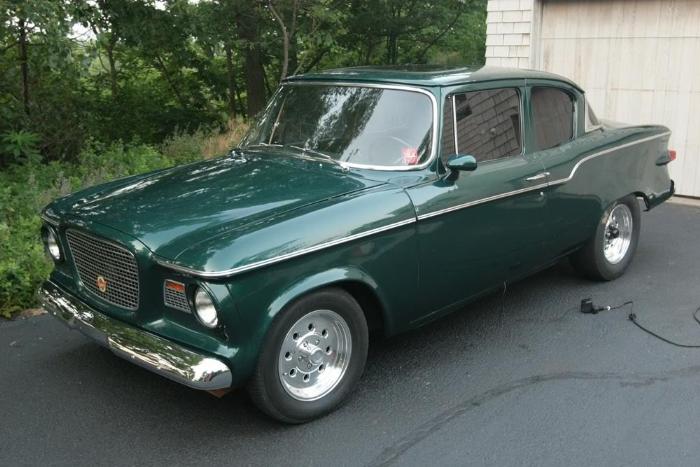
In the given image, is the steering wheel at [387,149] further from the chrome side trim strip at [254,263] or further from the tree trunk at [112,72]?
the tree trunk at [112,72]

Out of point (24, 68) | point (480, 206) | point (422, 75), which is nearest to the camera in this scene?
point (480, 206)

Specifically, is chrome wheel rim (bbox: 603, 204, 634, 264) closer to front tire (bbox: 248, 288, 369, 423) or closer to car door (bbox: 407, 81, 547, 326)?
car door (bbox: 407, 81, 547, 326)

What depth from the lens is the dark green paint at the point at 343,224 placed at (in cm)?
340

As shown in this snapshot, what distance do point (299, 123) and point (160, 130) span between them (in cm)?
838

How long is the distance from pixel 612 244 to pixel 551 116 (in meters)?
1.36

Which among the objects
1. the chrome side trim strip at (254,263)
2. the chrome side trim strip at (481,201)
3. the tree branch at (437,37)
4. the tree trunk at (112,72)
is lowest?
the chrome side trim strip at (254,263)

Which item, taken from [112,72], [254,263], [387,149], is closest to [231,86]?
[112,72]

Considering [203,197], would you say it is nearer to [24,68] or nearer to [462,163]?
[462,163]

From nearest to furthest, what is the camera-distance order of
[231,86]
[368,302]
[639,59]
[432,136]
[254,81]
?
1. [368,302]
2. [432,136]
3. [639,59]
4. [254,81]
5. [231,86]

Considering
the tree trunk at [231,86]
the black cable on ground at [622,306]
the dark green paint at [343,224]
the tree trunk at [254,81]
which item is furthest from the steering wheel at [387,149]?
the tree trunk at [231,86]

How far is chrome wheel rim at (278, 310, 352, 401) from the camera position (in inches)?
145

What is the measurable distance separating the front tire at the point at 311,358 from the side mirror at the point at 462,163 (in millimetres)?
1010

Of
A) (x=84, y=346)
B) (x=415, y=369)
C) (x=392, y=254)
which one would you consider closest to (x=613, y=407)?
(x=415, y=369)

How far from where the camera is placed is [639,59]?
895 cm
